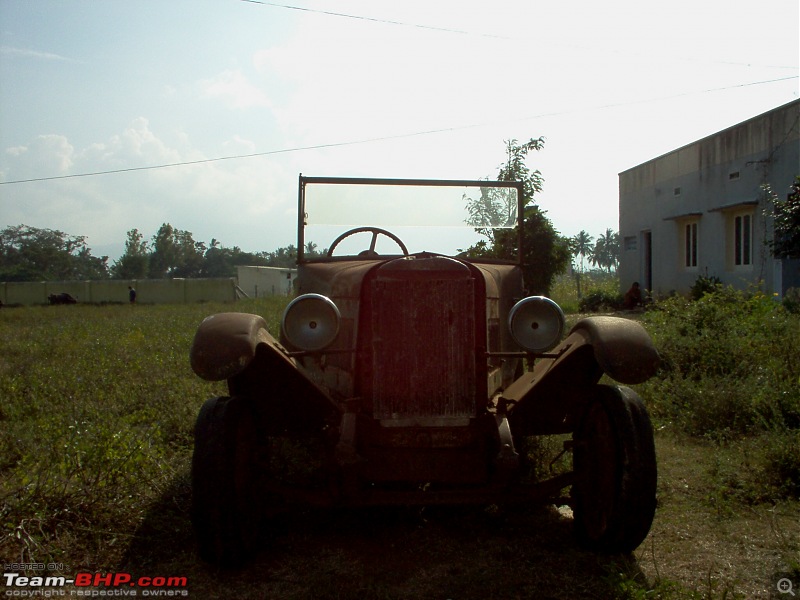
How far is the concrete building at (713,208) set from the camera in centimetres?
1390

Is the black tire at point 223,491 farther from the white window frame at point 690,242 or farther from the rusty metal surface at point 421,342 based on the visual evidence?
the white window frame at point 690,242

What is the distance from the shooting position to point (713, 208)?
16125 mm

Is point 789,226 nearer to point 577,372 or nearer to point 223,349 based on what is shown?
point 577,372

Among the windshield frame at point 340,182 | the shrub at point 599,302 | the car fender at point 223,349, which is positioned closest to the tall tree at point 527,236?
the windshield frame at point 340,182

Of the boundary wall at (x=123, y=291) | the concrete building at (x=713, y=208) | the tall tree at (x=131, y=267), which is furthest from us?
the tall tree at (x=131, y=267)

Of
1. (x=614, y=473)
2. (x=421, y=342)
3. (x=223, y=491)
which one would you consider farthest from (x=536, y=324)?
(x=223, y=491)

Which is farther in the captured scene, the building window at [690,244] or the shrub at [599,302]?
the shrub at [599,302]

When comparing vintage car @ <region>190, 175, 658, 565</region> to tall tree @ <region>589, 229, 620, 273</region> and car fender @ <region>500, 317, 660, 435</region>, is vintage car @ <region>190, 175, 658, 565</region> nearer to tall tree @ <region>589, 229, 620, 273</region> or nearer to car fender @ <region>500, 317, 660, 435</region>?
car fender @ <region>500, 317, 660, 435</region>

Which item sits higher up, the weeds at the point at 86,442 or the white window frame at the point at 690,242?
the white window frame at the point at 690,242

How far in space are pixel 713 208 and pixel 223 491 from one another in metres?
15.4

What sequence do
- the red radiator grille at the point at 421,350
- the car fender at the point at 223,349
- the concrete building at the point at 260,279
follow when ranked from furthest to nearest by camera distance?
1. the concrete building at the point at 260,279
2. the red radiator grille at the point at 421,350
3. the car fender at the point at 223,349

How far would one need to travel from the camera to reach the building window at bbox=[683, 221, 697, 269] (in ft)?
58.0

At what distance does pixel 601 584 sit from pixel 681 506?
4.74ft

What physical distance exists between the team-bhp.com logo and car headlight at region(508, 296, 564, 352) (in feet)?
6.80
